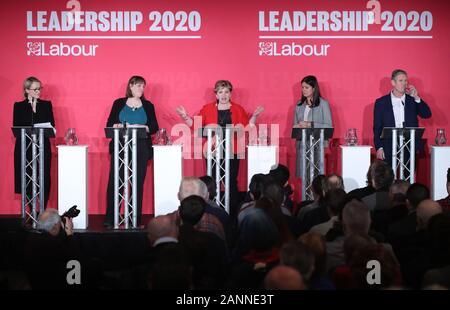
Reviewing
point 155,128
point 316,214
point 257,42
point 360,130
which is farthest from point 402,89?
point 316,214

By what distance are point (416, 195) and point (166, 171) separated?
3407 millimetres

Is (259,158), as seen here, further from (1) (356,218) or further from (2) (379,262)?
(2) (379,262)

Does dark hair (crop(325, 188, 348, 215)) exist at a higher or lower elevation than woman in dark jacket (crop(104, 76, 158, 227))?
lower

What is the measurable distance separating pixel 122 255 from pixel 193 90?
2683 mm

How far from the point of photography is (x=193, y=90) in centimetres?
1040

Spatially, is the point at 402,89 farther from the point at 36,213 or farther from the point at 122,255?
the point at 36,213

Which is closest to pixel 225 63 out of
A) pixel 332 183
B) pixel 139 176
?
pixel 139 176

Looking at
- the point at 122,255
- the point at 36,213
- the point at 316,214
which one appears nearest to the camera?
the point at 316,214

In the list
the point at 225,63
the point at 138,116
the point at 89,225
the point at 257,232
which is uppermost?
the point at 225,63

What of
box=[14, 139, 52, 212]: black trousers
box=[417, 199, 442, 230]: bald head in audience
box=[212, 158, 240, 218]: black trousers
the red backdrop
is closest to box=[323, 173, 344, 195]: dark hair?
box=[417, 199, 442, 230]: bald head in audience

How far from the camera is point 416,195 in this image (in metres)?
6.31

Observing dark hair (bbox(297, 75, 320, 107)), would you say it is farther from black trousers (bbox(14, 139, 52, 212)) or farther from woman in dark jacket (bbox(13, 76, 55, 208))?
black trousers (bbox(14, 139, 52, 212))

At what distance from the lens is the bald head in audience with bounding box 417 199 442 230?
5594 mm

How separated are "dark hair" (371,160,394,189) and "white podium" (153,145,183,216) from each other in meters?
2.57
